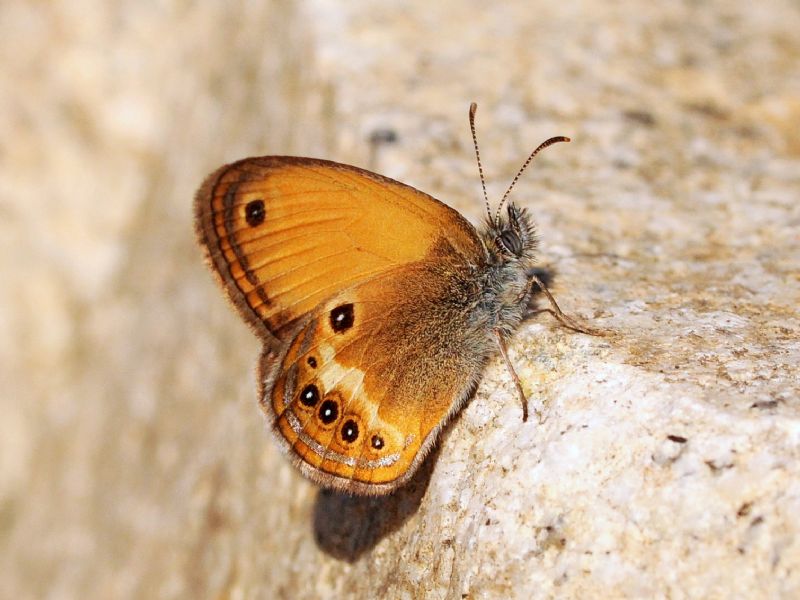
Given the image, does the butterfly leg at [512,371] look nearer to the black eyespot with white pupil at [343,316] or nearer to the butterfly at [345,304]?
the butterfly at [345,304]

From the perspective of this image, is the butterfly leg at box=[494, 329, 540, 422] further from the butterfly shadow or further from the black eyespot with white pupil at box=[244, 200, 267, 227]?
the black eyespot with white pupil at box=[244, 200, 267, 227]

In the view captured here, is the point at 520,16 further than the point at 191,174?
No

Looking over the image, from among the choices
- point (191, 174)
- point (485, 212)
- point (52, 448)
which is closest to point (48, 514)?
point (52, 448)

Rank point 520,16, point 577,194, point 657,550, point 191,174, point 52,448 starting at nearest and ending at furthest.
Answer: point 657,550 → point 577,194 → point 520,16 → point 191,174 → point 52,448

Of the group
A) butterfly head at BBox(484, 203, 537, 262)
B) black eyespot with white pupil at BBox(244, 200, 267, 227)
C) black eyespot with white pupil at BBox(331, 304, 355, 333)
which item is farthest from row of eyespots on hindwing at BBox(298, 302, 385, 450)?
butterfly head at BBox(484, 203, 537, 262)

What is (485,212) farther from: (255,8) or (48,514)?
(48,514)

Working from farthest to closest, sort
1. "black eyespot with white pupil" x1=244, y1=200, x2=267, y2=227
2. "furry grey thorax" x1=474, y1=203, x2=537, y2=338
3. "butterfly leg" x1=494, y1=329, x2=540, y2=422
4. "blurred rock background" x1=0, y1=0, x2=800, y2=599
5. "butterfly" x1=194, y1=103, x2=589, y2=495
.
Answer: "furry grey thorax" x1=474, y1=203, x2=537, y2=338 < "black eyespot with white pupil" x1=244, y1=200, x2=267, y2=227 < "butterfly" x1=194, y1=103, x2=589, y2=495 < "butterfly leg" x1=494, y1=329, x2=540, y2=422 < "blurred rock background" x1=0, y1=0, x2=800, y2=599

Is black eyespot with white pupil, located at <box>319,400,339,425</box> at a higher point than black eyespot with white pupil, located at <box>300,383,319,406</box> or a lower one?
lower
